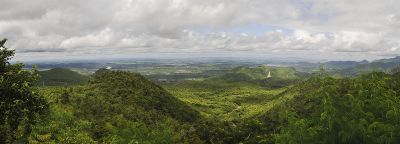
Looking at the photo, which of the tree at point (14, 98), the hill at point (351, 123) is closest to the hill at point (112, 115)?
the tree at point (14, 98)

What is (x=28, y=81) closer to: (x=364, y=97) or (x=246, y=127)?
(x=364, y=97)

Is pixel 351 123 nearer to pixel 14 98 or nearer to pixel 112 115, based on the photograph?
pixel 14 98

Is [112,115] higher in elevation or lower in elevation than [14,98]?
lower

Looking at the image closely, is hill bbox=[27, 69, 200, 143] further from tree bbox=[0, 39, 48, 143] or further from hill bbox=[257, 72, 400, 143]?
hill bbox=[257, 72, 400, 143]

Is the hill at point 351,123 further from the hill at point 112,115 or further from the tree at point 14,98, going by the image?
the tree at point 14,98

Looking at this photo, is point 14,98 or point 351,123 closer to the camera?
point 351,123

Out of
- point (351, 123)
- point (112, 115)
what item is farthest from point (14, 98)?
point (112, 115)

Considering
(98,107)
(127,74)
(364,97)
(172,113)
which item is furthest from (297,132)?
(127,74)

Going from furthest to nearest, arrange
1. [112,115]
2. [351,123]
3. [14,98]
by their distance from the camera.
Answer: [112,115] < [14,98] < [351,123]
